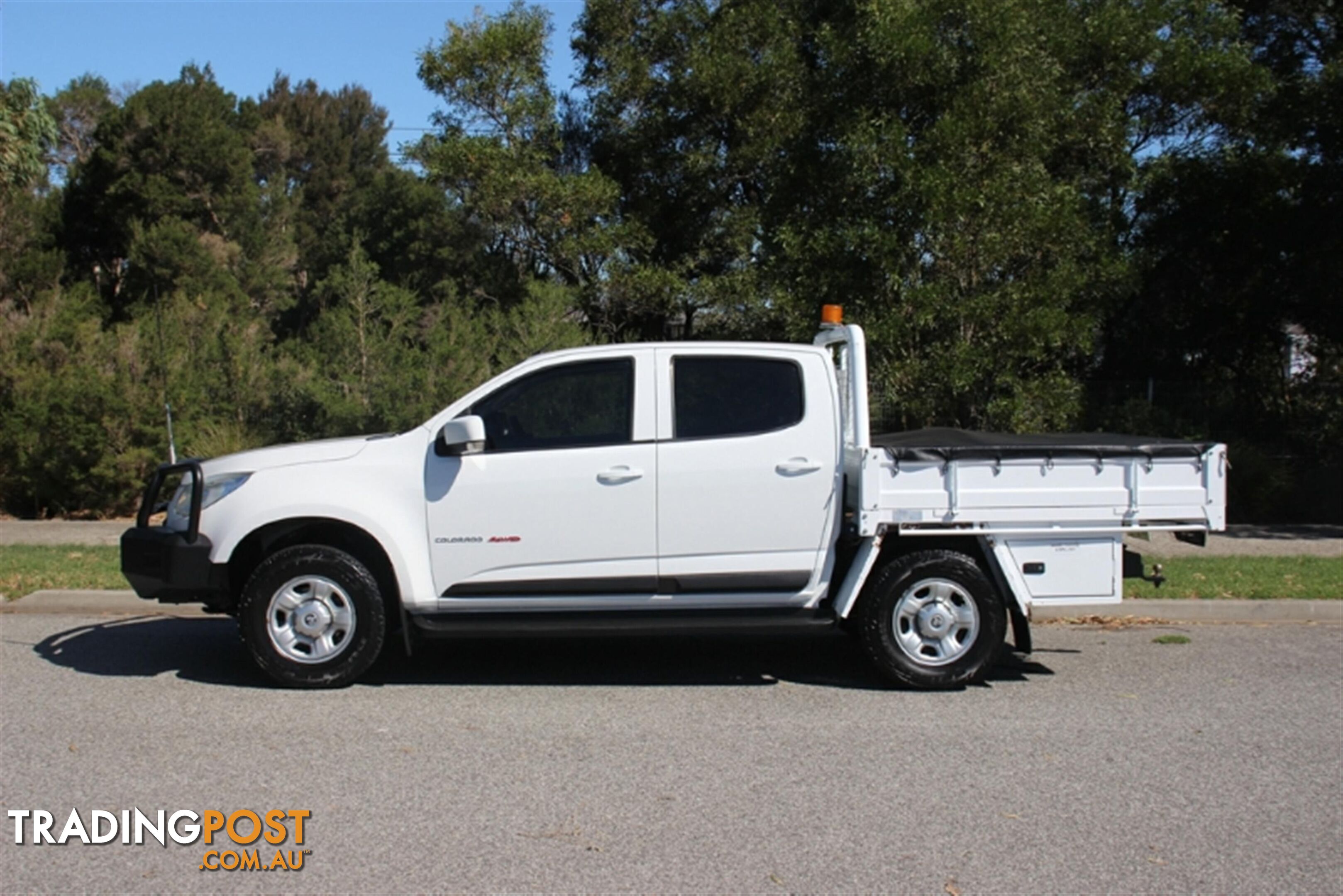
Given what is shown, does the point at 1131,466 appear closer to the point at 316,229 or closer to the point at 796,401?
the point at 796,401

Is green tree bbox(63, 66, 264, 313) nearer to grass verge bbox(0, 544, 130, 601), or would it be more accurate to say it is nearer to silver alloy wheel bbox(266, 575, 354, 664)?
grass verge bbox(0, 544, 130, 601)

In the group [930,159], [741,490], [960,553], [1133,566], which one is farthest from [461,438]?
[930,159]

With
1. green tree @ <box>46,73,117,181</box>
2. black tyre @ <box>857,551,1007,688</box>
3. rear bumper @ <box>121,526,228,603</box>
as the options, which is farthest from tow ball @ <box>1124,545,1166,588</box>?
green tree @ <box>46,73,117,181</box>

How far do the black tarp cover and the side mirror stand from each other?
93.6 inches

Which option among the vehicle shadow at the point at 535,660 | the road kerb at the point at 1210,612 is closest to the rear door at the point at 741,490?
the vehicle shadow at the point at 535,660

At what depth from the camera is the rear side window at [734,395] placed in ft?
24.0

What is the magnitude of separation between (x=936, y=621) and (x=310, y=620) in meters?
3.70

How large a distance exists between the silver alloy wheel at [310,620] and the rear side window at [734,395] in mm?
2241

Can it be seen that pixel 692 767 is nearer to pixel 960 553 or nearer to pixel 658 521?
pixel 658 521

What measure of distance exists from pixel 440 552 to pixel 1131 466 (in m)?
4.16

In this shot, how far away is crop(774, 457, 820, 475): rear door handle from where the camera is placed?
23.7 feet

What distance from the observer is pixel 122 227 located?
1156 inches

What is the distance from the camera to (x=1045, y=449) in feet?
24.0

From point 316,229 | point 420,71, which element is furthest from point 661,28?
point 316,229
